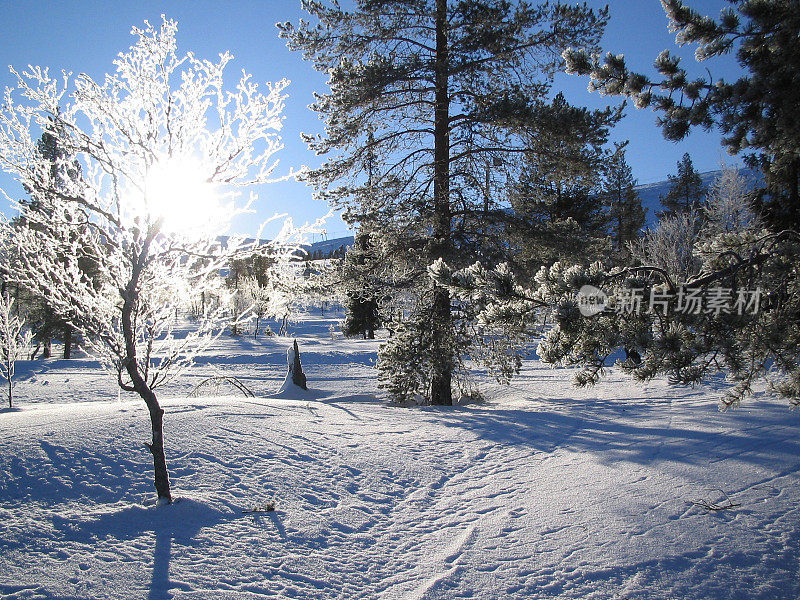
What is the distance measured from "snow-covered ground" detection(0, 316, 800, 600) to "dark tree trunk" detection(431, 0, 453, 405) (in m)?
1.77

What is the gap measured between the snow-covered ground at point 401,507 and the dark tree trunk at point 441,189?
177 cm

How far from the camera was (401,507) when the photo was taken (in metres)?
4.53

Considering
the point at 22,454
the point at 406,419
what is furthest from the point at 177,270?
the point at 406,419

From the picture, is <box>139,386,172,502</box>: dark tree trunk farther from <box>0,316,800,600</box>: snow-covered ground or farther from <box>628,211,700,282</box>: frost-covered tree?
<box>628,211,700,282</box>: frost-covered tree

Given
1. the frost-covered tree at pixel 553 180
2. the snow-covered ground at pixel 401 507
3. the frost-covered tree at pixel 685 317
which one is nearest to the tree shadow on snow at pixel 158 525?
the snow-covered ground at pixel 401 507

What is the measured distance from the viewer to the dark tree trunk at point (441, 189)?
346 inches

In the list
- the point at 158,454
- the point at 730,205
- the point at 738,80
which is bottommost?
the point at 158,454

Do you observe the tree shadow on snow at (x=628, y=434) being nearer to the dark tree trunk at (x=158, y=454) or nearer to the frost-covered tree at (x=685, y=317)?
the frost-covered tree at (x=685, y=317)

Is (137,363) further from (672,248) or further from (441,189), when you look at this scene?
(672,248)

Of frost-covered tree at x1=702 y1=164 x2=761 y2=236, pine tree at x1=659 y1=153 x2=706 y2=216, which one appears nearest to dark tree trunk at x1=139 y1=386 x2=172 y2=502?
frost-covered tree at x1=702 y1=164 x2=761 y2=236

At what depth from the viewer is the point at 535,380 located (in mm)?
14156

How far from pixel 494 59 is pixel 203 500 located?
9215 mm

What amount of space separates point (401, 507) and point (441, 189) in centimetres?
662

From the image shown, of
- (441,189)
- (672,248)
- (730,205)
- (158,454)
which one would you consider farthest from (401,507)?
(730,205)
